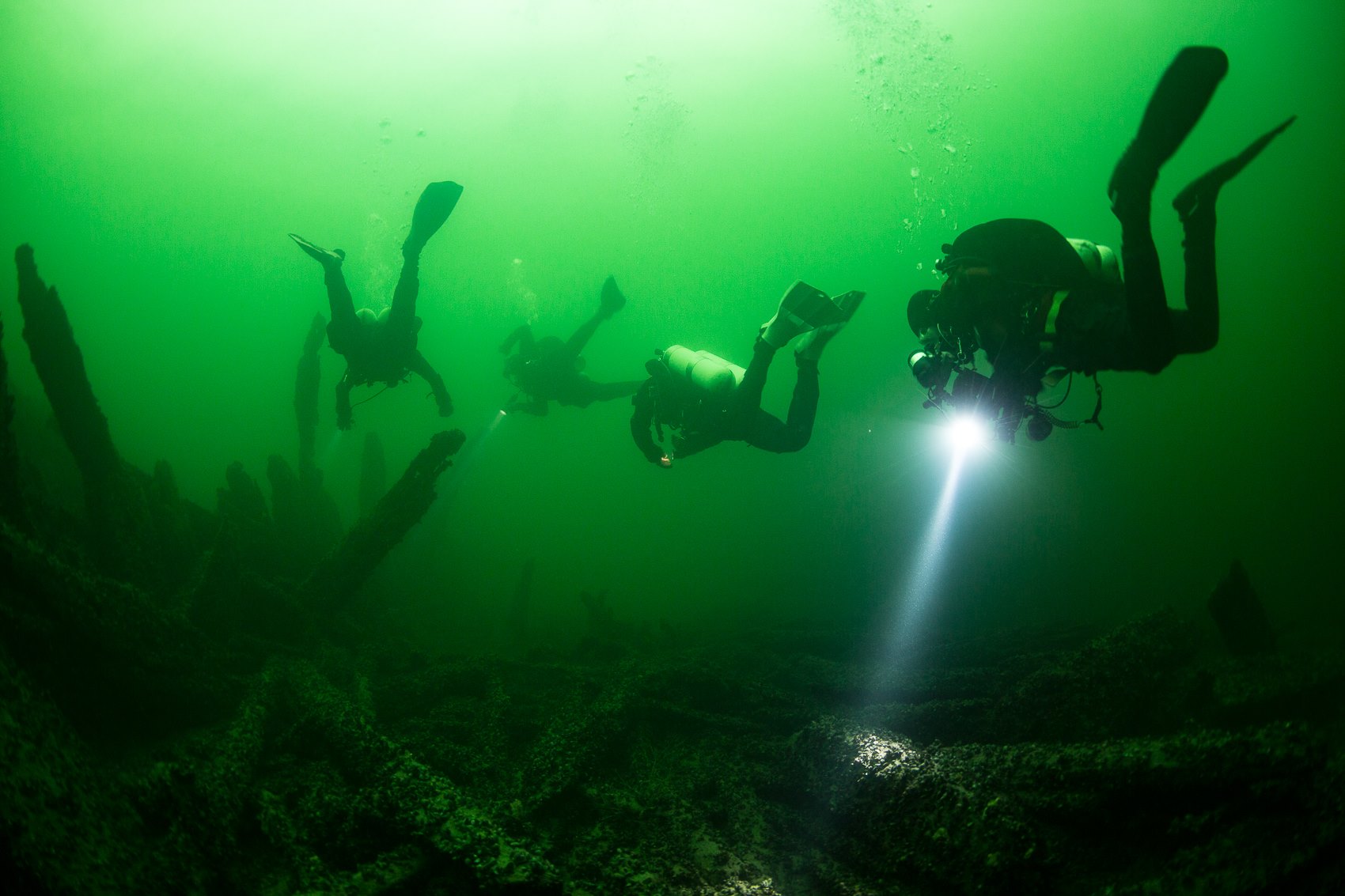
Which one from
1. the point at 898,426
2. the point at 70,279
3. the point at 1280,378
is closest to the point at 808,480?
the point at 898,426

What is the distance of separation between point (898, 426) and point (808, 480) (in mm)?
7723

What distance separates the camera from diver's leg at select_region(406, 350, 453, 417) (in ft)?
30.4

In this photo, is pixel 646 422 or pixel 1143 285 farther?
pixel 646 422

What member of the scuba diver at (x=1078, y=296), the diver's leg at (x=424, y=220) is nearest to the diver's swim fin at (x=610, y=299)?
the diver's leg at (x=424, y=220)

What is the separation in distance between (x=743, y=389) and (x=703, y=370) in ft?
2.56

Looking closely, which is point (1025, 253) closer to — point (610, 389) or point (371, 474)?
point (610, 389)

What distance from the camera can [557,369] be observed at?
530 inches

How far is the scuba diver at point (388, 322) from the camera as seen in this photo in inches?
281

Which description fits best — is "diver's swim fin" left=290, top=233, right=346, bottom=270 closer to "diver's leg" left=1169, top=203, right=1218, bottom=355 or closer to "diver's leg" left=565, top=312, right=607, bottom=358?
"diver's leg" left=565, top=312, right=607, bottom=358

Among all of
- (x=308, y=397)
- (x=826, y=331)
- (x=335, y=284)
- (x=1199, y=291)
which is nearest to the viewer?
(x=1199, y=291)

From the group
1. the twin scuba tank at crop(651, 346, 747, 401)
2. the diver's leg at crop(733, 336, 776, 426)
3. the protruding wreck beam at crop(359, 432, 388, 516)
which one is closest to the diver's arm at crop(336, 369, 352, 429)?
the protruding wreck beam at crop(359, 432, 388, 516)

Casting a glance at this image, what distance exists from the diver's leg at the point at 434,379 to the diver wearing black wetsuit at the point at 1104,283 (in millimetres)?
7883

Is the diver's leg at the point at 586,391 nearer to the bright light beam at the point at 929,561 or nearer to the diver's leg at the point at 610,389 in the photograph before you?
the diver's leg at the point at 610,389

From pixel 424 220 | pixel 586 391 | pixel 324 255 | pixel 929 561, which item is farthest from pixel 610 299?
pixel 929 561
